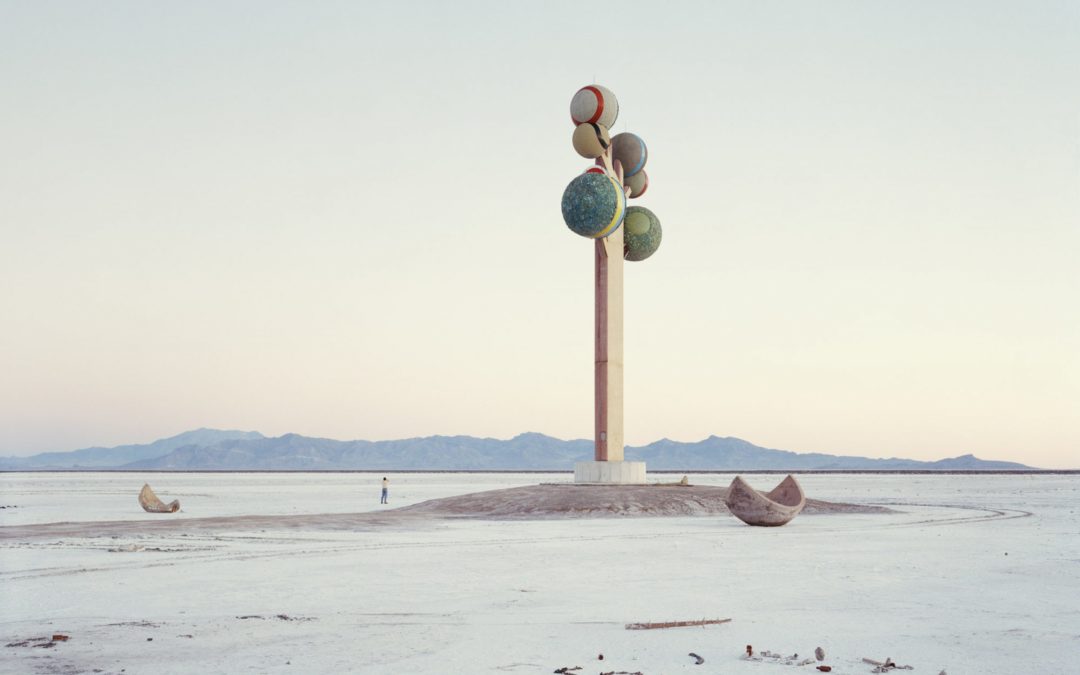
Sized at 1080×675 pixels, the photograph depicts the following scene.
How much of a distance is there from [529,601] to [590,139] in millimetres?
29790

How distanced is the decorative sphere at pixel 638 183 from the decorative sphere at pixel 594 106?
114 inches

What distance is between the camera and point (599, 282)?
42.6 meters

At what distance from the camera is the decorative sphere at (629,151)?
145 feet

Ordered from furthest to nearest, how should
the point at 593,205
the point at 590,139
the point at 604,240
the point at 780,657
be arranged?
the point at 604,240, the point at 590,139, the point at 593,205, the point at 780,657

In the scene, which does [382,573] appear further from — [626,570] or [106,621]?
[106,621]

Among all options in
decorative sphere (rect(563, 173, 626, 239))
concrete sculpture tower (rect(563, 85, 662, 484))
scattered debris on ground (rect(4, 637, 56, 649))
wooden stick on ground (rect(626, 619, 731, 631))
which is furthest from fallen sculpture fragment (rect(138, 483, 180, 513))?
wooden stick on ground (rect(626, 619, 731, 631))

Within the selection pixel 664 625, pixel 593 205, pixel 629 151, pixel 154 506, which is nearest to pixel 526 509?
pixel 593 205

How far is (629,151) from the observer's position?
145 feet

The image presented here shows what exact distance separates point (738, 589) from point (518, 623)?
193 inches

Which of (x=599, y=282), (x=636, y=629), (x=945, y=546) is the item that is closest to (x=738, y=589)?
(x=636, y=629)

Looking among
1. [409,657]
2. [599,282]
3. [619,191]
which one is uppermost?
[619,191]

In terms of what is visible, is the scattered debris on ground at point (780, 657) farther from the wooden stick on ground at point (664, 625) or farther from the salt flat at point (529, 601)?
the wooden stick on ground at point (664, 625)

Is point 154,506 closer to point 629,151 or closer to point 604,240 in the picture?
point 604,240

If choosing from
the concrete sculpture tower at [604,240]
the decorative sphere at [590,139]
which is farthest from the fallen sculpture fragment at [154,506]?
the decorative sphere at [590,139]
